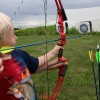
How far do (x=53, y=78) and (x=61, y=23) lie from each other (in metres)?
2.20

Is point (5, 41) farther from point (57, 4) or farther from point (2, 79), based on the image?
point (57, 4)

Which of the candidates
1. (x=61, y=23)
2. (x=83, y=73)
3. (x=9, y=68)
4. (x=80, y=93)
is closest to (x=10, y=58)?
(x=9, y=68)

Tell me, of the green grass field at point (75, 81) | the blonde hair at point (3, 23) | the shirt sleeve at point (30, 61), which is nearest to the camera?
the blonde hair at point (3, 23)

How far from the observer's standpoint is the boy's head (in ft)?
5.66

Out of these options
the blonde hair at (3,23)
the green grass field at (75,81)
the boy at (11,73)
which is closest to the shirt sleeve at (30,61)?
the boy at (11,73)

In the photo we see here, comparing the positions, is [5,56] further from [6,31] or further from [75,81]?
[75,81]

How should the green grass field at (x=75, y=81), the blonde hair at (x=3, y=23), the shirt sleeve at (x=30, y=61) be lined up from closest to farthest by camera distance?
the blonde hair at (x=3, y=23), the shirt sleeve at (x=30, y=61), the green grass field at (x=75, y=81)

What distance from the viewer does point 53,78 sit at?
421 cm

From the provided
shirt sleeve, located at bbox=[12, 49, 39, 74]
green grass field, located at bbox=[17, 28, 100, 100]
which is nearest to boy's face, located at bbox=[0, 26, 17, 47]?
shirt sleeve, located at bbox=[12, 49, 39, 74]

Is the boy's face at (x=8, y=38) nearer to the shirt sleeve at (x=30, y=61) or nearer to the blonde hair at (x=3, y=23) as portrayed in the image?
the blonde hair at (x=3, y=23)

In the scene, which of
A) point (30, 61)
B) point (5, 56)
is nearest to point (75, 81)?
point (30, 61)

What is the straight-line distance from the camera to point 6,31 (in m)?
1.74

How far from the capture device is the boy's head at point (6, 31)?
1.73 m

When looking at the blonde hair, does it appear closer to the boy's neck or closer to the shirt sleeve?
the boy's neck
